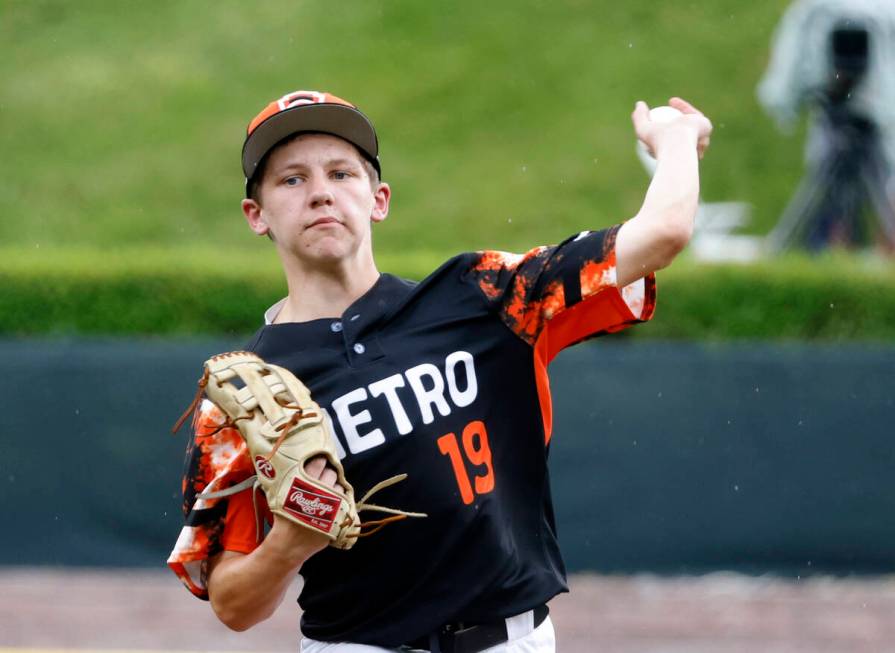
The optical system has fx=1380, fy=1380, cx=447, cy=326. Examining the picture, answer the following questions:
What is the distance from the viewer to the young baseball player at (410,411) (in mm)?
3213

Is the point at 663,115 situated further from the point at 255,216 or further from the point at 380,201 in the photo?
the point at 255,216

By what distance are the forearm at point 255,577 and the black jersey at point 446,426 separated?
9cm

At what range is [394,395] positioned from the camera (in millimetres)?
3248

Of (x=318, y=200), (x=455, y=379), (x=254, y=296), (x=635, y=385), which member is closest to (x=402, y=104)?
(x=254, y=296)

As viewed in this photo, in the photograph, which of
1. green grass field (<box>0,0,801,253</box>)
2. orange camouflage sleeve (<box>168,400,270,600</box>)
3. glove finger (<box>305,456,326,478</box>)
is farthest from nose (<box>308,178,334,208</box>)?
green grass field (<box>0,0,801,253</box>)

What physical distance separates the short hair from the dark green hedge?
595cm

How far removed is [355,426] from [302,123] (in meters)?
0.76

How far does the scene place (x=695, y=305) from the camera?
945 cm

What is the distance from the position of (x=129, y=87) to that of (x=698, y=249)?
27.7ft

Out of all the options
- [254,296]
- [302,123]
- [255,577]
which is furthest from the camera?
[254,296]

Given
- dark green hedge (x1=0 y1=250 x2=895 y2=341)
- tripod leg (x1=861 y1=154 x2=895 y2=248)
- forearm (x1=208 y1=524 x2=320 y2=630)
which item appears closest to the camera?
forearm (x1=208 y1=524 x2=320 y2=630)

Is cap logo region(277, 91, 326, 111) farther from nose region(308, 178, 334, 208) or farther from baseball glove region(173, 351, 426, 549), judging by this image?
baseball glove region(173, 351, 426, 549)

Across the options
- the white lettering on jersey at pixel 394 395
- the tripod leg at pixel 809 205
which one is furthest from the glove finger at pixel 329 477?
the tripod leg at pixel 809 205

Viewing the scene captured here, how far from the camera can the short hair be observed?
3.41 meters
